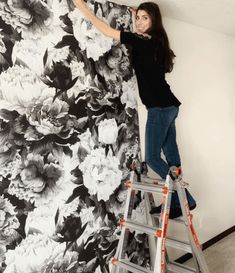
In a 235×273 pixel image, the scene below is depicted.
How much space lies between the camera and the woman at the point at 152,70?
197 centimetres

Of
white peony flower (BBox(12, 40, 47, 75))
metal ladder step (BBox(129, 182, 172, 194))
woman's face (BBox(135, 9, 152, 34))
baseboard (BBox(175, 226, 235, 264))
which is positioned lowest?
baseboard (BBox(175, 226, 235, 264))

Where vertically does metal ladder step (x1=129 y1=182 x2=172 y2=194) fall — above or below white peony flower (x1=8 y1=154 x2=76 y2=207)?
above

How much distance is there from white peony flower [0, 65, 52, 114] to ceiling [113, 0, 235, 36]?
2.77 feet

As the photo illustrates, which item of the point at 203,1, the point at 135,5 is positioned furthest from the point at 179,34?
the point at 135,5

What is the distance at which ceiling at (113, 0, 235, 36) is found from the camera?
233 centimetres

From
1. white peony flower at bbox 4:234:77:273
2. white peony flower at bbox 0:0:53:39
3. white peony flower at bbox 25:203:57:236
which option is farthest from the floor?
white peony flower at bbox 0:0:53:39

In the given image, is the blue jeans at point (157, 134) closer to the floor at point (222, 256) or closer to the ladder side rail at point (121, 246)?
the ladder side rail at point (121, 246)

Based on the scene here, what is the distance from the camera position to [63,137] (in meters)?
1.91

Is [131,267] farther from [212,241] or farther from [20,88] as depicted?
[212,241]

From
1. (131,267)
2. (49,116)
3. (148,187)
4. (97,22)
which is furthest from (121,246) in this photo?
(97,22)

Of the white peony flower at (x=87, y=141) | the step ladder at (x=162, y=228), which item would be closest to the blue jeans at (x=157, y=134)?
the step ladder at (x=162, y=228)

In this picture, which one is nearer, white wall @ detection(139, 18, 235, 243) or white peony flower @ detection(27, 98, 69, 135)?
white peony flower @ detection(27, 98, 69, 135)

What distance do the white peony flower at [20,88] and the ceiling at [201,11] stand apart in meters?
0.84

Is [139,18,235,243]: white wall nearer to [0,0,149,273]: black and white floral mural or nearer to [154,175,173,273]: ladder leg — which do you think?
[0,0,149,273]: black and white floral mural
